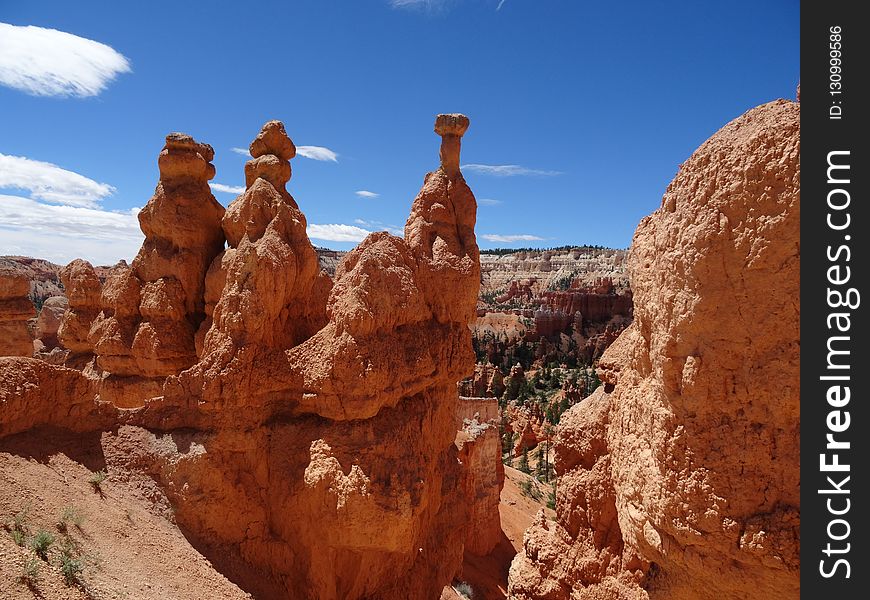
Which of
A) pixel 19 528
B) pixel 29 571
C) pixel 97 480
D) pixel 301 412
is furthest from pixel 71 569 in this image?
pixel 301 412

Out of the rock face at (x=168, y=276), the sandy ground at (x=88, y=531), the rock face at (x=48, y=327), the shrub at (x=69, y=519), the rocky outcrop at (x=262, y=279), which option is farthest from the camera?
the rock face at (x=48, y=327)

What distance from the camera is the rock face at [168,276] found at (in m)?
12.9

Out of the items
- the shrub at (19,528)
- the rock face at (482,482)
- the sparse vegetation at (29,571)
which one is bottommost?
the rock face at (482,482)

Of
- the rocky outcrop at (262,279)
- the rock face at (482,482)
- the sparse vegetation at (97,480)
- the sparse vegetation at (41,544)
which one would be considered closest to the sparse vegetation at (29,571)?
the sparse vegetation at (41,544)

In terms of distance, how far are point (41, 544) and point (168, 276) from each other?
7.33 m

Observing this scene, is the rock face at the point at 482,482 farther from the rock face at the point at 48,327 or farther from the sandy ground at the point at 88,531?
the rock face at the point at 48,327

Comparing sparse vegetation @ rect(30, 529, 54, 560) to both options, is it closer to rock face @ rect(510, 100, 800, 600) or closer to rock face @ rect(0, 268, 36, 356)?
rock face @ rect(510, 100, 800, 600)

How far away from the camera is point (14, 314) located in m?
18.5

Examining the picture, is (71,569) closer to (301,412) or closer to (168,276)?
(301,412)

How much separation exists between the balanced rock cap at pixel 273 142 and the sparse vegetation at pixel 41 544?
812 centimetres

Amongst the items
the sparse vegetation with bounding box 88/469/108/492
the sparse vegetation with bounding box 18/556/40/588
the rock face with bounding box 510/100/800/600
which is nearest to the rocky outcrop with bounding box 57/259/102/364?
the sparse vegetation with bounding box 88/469/108/492

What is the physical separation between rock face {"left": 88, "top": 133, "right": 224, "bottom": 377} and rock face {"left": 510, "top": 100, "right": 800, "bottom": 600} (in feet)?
34.7

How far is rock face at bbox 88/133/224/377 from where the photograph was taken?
12.9 metres

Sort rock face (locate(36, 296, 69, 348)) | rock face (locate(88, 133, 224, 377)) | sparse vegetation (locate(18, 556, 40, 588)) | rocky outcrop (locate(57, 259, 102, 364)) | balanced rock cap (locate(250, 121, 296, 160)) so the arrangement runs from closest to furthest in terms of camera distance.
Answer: sparse vegetation (locate(18, 556, 40, 588)), balanced rock cap (locate(250, 121, 296, 160)), rock face (locate(88, 133, 224, 377)), rocky outcrop (locate(57, 259, 102, 364)), rock face (locate(36, 296, 69, 348))
